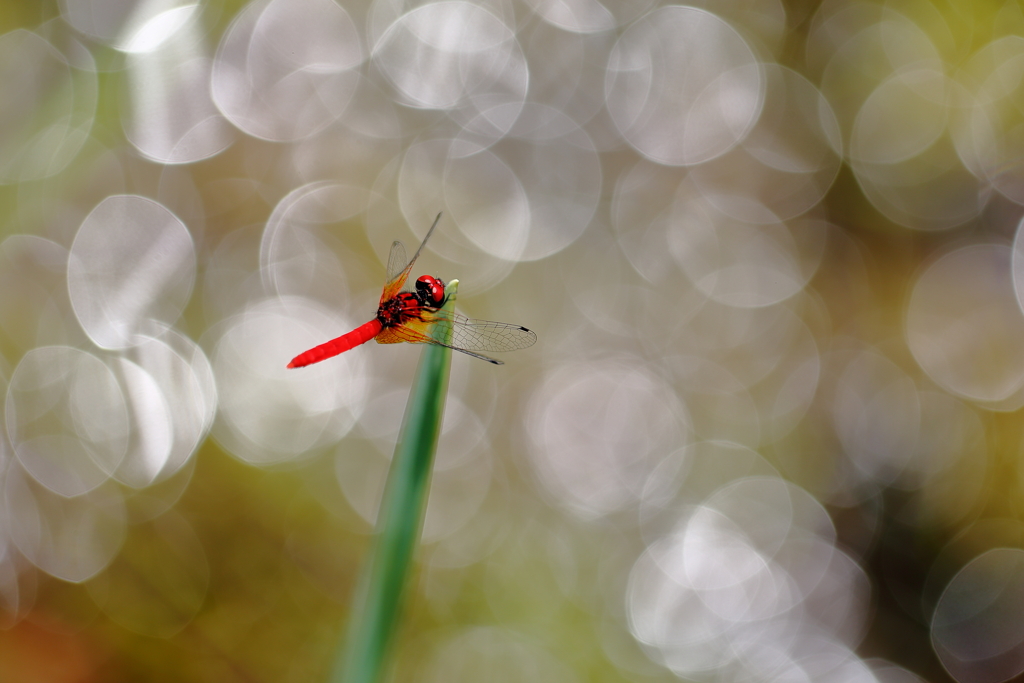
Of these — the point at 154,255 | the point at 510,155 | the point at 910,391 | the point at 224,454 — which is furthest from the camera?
the point at 510,155

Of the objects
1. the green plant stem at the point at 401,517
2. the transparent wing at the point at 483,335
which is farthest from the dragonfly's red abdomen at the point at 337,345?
the green plant stem at the point at 401,517

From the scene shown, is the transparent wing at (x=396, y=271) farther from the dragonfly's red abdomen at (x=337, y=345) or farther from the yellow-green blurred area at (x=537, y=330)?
the yellow-green blurred area at (x=537, y=330)

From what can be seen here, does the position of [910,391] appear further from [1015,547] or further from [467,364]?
[467,364]

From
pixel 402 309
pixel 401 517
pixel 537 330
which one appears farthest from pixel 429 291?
pixel 537 330

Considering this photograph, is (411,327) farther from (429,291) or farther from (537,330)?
(537,330)

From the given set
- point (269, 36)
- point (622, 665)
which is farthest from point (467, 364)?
point (269, 36)

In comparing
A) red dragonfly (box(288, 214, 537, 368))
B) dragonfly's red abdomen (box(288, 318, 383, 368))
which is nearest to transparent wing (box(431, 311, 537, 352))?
red dragonfly (box(288, 214, 537, 368))
